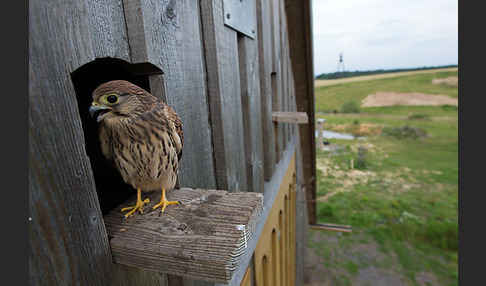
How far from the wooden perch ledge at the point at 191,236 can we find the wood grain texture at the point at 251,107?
3.47 feet

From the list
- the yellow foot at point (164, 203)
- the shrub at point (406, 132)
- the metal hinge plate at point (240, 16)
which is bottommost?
the shrub at point (406, 132)

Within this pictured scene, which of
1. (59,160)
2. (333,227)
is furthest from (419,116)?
(59,160)

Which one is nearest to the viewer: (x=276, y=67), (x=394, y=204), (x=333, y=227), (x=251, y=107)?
(x=251, y=107)

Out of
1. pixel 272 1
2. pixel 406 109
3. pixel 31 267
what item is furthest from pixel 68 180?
pixel 406 109

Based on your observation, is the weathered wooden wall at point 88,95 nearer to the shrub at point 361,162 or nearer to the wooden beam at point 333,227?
the wooden beam at point 333,227

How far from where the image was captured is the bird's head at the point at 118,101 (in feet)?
2.06

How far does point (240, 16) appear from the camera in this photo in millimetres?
1528

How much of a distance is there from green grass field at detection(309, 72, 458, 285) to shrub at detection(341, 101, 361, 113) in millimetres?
3062

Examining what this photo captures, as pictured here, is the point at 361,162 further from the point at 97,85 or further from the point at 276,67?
the point at 97,85

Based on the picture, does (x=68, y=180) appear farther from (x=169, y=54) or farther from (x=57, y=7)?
(x=169, y=54)

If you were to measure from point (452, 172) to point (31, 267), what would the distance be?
14588 millimetres

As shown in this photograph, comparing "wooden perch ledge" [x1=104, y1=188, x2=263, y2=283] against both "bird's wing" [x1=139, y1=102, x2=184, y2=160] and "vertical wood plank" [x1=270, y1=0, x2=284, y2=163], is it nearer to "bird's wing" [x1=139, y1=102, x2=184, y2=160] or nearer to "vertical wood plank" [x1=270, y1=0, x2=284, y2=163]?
"bird's wing" [x1=139, y1=102, x2=184, y2=160]

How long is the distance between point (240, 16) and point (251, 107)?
0.60 meters

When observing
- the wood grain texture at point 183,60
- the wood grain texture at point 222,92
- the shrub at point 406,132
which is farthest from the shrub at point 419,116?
the wood grain texture at point 183,60
